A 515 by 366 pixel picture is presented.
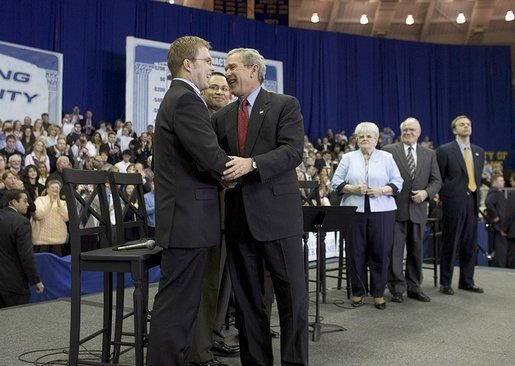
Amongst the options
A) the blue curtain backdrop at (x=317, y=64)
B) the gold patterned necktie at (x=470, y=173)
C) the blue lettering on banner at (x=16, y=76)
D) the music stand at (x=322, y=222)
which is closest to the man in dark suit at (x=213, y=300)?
the music stand at (x=322, y=222)

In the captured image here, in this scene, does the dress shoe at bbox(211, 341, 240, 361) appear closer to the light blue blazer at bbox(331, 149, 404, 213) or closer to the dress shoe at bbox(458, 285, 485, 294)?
the light blue blazer at bbox(331, 149, 404, 213)

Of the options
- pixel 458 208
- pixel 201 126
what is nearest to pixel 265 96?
pixel 201 126

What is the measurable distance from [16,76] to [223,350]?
925 centimetres

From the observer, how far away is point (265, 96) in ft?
8.80

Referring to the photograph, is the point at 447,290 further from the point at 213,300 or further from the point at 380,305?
the point at 213,300

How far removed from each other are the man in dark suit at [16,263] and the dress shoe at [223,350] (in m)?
2.07

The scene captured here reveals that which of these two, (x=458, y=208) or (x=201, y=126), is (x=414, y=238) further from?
(x=201, y=126)

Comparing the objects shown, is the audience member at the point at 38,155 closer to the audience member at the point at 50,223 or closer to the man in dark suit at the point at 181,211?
the audience member at the point at 50,223

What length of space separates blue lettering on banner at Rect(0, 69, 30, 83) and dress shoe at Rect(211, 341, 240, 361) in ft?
29.7

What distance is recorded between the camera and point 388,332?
3748 millimetres

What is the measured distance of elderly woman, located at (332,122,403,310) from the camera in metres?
4.50

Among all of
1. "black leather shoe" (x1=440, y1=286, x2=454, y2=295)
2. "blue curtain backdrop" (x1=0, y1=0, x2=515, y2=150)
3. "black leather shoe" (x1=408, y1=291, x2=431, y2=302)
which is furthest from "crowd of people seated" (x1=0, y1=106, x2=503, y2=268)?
"black leather shoe" (x1=408, y1=291, x2=431, y2=302)

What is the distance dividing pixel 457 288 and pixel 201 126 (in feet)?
13.1

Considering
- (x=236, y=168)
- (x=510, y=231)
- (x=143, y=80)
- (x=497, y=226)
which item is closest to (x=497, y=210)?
(x=497, y=226)
